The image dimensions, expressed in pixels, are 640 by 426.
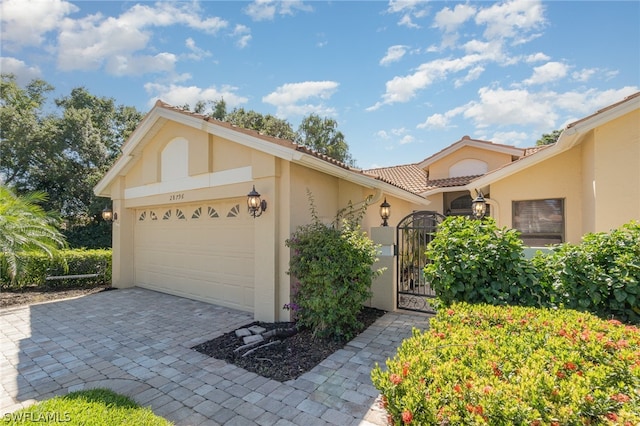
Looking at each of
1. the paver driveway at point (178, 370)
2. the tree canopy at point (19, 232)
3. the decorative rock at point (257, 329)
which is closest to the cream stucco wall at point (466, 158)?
the paver driveway at point (178, 370)

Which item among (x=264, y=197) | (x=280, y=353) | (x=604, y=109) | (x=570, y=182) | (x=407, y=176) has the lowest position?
(x=280, y=353)

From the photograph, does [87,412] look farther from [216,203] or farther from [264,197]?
[216,203]

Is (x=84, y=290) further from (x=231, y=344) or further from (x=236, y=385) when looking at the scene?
(x=236, y=385)

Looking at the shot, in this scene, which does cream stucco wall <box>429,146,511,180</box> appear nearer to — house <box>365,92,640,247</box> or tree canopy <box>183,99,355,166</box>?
house <box>365,92,640,247</box>

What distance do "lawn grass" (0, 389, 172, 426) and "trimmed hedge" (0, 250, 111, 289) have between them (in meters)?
9.34

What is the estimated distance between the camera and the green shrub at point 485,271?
465 centimetres

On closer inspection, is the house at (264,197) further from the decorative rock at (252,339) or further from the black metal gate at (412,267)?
the decorative rock at (252,339)

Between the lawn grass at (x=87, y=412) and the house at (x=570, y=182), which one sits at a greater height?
the house at (x=570, y=182)

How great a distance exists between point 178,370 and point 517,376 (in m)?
4.75

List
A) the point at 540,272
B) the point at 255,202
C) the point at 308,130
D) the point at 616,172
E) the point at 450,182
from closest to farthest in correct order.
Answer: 1. the point at 540,272
2. the point at 255,202
3. the point at 616,172
4. the point at 450,182
5. the point at 308,130

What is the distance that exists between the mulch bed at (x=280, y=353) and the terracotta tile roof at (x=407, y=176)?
9.02 m

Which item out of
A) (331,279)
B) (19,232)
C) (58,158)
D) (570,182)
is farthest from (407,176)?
(58,158)

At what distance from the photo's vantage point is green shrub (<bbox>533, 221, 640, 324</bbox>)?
410 centimetres

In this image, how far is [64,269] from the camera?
11445mm
